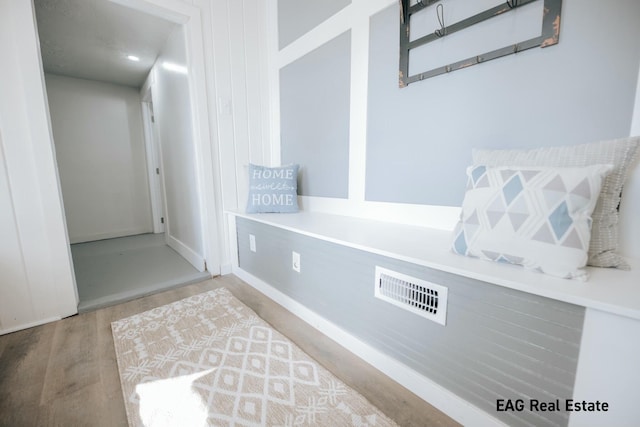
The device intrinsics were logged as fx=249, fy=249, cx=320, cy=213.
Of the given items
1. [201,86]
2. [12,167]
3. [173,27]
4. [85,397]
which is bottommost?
[85,397]

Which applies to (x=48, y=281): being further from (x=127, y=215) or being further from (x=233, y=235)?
(x=127, y=215)

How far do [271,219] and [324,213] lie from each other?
0.44 m

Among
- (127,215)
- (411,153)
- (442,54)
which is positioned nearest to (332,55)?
(442,54)

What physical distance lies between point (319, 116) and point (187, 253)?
6.64 ft

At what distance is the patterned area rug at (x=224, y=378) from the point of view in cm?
96

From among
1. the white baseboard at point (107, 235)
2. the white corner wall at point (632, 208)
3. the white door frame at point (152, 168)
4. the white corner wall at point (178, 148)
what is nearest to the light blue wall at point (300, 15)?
the white corner wall at point (178, 148)

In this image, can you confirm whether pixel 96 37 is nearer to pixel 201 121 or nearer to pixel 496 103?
pixel 201 121

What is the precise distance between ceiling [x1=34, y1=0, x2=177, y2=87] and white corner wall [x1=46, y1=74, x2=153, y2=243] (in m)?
0.33

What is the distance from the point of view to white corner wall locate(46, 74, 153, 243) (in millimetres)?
3427

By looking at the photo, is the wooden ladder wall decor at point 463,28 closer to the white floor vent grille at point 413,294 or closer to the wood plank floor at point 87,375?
the white floor vent grille at point 413,294

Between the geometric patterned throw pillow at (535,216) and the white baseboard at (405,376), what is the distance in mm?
548

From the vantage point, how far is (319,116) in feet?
6.50

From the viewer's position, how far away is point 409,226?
4.80 ft

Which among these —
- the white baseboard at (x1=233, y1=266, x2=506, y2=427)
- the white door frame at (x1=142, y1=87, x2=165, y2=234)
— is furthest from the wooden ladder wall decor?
the white door frame at (x1=142, y1=87, x2=165, y2=234)
